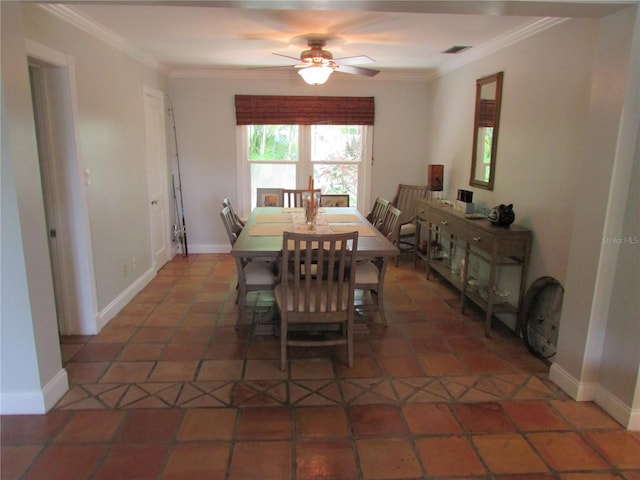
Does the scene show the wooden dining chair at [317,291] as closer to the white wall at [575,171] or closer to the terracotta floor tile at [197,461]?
the terracotta floor tile at [197,461]

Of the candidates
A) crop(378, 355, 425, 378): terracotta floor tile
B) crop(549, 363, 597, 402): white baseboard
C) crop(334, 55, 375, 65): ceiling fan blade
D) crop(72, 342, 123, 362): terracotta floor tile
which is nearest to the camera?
crop(549, 363, 597, 402): white baseboard

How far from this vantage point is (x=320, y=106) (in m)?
5.56

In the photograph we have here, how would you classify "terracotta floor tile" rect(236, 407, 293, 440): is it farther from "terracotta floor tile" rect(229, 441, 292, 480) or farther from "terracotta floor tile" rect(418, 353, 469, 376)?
"terracotta floor tile" rect(418, 353, 469, 376)

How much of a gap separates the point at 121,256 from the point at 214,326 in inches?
44.3

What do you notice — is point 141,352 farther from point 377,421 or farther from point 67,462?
point 377,421

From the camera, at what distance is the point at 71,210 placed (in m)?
3.17

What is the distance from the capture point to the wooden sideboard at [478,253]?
10.7 feet

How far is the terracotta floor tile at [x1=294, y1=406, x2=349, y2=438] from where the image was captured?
225 centimetres

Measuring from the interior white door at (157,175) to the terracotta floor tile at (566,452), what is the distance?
400cm

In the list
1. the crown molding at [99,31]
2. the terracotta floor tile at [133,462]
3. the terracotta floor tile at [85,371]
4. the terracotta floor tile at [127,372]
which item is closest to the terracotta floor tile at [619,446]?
the terracotta floor tile at [133,462]

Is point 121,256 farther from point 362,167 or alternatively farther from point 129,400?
point 362,167

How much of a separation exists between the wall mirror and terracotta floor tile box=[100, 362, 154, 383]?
3147 mm

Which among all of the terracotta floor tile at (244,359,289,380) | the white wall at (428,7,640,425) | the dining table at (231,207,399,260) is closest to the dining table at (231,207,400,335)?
the dining table at (231,207,399,260)

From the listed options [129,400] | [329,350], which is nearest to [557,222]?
[329,350]
